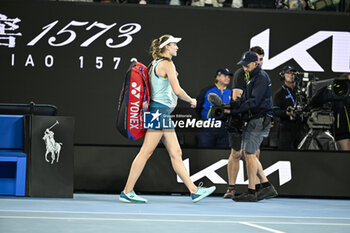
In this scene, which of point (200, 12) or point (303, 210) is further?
point (200, 12)

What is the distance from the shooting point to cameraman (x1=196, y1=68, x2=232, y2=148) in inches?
398

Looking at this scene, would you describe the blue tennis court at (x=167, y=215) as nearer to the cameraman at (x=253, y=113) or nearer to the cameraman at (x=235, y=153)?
the cameraman at (x=235, y=153)

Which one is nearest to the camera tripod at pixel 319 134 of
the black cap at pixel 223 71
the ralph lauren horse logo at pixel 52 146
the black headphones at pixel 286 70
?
the black headphones at pixel 286 70

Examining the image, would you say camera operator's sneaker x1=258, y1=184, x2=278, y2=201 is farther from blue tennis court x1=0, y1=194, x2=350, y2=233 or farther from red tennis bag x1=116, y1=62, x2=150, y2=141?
red tennis bag x1=116, y1=62, x2=150, y2=141

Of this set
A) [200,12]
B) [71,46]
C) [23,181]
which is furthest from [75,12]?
[23,181]

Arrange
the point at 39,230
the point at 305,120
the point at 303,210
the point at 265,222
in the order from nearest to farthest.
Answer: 1. the point at 39,230
2. the point at 265,222
3. the point at 303,210
4. the point at 305,120

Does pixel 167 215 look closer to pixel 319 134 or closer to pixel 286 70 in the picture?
pixel 319 134

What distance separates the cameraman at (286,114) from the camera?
9844mm

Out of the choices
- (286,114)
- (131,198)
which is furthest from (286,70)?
(131,198)

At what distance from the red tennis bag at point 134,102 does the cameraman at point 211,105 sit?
8.90 ft

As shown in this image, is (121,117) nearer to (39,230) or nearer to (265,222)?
(265,222)

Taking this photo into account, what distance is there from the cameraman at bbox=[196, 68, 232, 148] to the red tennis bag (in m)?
2.71

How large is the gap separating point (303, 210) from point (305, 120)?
2685 mm

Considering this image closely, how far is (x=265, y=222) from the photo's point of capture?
18.9 feet
